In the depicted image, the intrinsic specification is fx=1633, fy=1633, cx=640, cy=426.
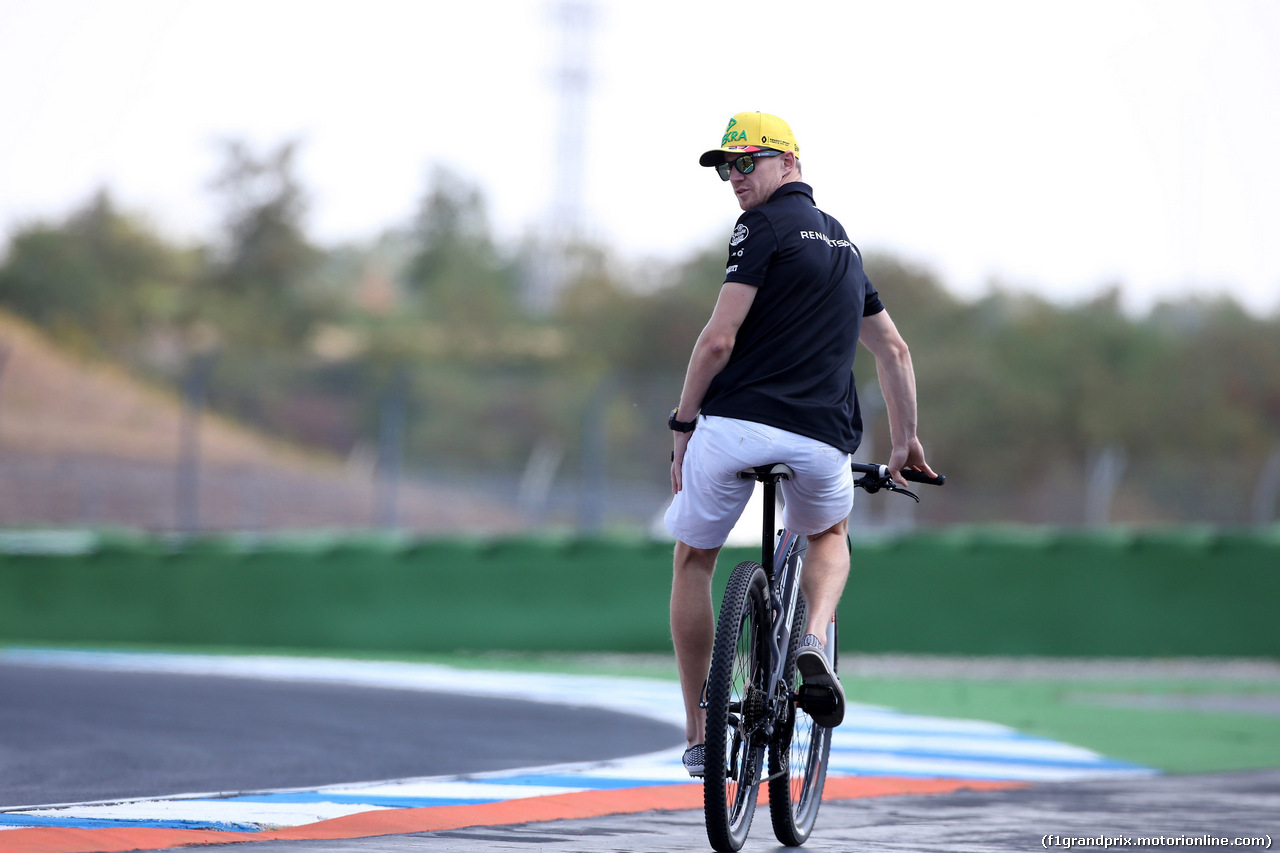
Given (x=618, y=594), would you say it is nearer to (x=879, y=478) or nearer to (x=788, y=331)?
(x=879, y=478)

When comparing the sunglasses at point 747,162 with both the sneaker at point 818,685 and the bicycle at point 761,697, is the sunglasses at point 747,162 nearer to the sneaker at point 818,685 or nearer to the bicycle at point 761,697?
the bicycle at point 761,697

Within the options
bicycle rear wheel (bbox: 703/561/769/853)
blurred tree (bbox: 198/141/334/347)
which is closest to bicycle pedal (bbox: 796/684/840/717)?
bicycle rear wheel (bbox: 703/561/769/853)

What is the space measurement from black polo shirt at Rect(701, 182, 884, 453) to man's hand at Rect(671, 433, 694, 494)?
0.12 m

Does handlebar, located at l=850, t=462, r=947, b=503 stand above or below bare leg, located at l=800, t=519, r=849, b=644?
above

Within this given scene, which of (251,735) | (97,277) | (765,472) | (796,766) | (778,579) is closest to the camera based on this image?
(765,472)

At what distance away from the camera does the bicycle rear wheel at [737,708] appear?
3992 millimetres

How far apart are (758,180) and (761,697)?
1.38 meters

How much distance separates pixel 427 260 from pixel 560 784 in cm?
7482

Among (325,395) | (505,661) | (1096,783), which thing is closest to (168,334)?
(325,395)

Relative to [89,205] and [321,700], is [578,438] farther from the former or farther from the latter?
[89,205]

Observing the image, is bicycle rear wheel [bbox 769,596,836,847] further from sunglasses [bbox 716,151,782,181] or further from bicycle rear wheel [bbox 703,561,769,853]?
sunglasses [bbox 716,151,782,181]

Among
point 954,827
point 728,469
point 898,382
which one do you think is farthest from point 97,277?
point 728,469

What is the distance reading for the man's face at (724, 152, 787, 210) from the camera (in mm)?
4430

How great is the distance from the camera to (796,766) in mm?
4613
